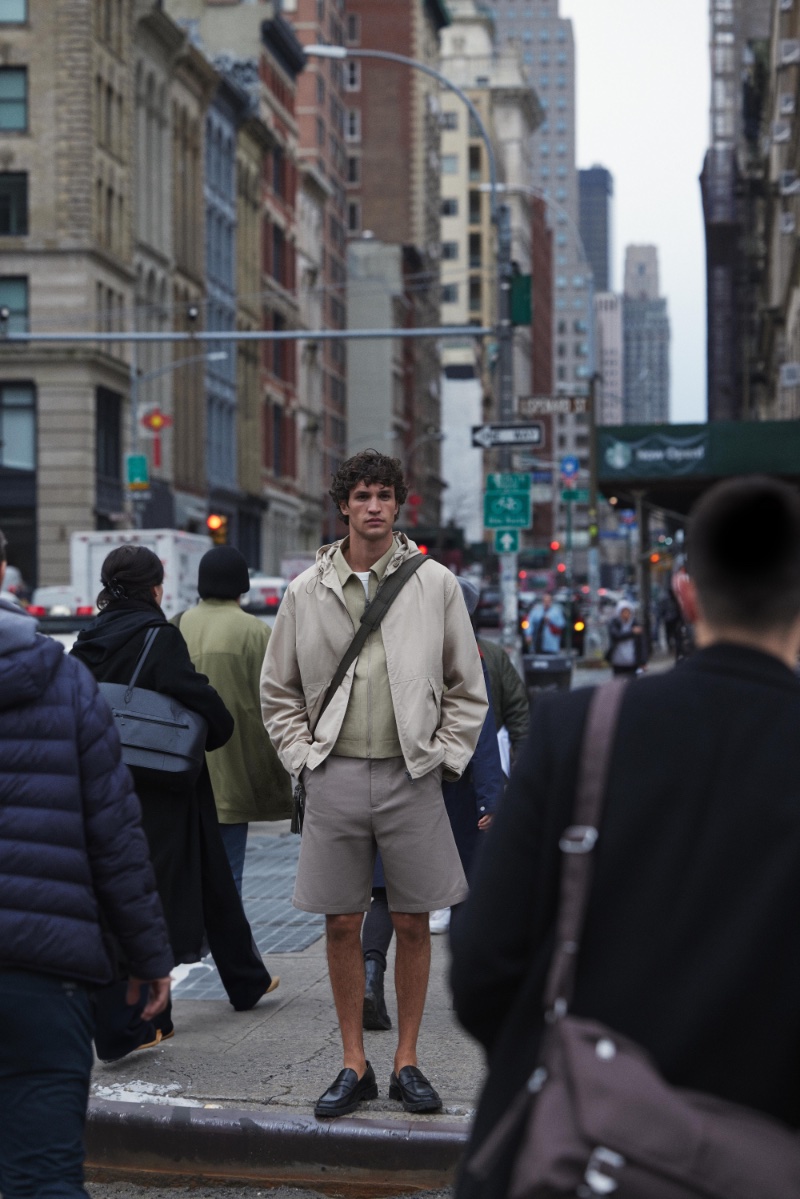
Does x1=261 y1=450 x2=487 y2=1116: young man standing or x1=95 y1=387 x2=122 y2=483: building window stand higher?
x1=95 y1=387 x2=122 y2=483: building window

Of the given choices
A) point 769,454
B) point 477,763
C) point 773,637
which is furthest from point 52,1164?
point 769,454

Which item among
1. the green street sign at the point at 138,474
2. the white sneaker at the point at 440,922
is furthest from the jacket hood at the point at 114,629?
the green street sign at the point at 138,474

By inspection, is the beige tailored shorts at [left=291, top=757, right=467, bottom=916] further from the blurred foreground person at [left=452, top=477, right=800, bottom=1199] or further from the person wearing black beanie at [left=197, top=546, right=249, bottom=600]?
the blurred foreground person at [left=452, top=477, right=800, bottom=1199]

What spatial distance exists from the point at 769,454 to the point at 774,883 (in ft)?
94.6

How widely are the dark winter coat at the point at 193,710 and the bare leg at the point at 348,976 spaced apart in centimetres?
102

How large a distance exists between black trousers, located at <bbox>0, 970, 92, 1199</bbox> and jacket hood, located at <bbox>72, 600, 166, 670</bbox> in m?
2.96

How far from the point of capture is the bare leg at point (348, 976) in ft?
20.6

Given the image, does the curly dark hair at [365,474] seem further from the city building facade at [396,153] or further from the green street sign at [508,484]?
the city building facade at [396,153]

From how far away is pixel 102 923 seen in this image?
4.27m

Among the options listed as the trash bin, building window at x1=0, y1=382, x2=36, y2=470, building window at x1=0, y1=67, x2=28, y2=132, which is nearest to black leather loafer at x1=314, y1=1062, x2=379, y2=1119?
the trash bin

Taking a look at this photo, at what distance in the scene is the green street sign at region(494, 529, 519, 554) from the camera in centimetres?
2283

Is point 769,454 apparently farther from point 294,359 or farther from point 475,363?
point 475,363

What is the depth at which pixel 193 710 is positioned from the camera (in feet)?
22.9

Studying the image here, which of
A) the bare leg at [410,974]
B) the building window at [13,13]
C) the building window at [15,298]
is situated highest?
the building window at [13,13]
